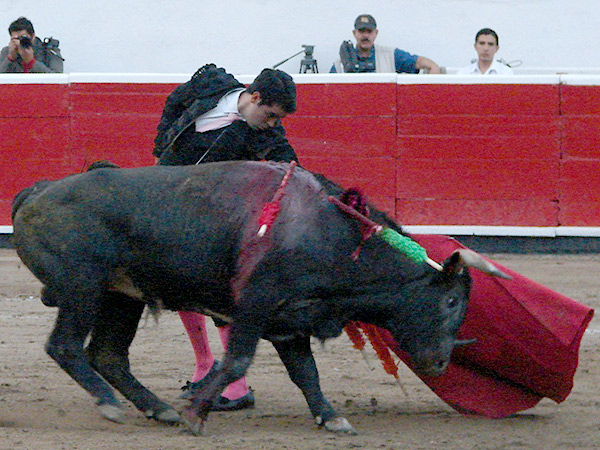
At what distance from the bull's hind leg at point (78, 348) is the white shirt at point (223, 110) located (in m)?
0.85

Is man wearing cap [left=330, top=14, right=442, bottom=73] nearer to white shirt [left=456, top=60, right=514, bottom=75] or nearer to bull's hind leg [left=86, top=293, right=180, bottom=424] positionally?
white shirt [left=456, top=60, right=514, bottom=75]

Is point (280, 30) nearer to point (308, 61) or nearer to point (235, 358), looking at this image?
point (308, 61)

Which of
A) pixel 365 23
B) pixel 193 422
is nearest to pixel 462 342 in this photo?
pixel 193 422

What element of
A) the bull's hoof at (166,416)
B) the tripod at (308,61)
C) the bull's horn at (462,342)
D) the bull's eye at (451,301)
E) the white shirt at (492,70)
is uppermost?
the tripod at (308,61)

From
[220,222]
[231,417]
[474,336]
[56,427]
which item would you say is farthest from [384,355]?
[56,427]

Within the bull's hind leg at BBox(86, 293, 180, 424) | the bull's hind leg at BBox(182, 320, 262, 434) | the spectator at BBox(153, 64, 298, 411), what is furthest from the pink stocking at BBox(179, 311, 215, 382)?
the bull's hind leg at BBox(182, 320, 262, 434)

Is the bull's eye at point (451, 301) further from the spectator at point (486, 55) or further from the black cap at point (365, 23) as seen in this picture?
the black cap at point (365, 23)

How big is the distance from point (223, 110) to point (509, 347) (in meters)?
1.41

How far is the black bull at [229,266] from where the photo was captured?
382 centimetres

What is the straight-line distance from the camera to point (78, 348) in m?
3.95

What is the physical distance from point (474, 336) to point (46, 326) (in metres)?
2.50

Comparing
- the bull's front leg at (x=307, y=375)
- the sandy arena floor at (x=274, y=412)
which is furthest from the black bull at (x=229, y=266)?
the sandy arena floor at (x=274, y=412)

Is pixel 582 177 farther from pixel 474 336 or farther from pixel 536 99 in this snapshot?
pixel 474 336

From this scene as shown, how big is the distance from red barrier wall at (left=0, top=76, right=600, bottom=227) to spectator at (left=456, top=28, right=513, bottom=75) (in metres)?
0.42
